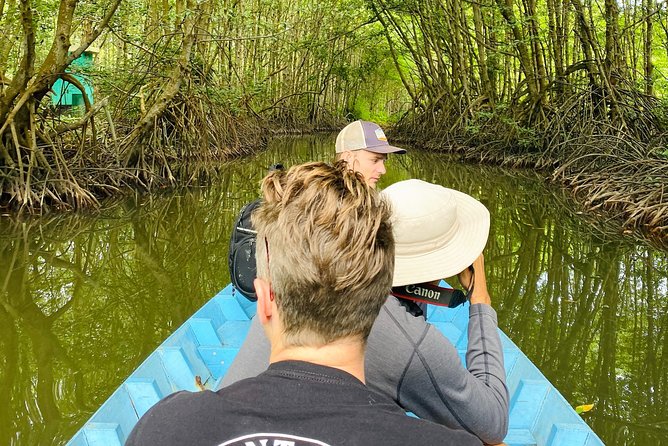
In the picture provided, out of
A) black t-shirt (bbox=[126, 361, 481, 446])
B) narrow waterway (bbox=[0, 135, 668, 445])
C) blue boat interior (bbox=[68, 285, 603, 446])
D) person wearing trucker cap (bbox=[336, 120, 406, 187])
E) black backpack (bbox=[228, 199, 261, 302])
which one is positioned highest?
person wearing trucker cap (bbox=[336, 120, 406, 187])

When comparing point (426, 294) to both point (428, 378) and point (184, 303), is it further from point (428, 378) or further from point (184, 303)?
point (184, 303)

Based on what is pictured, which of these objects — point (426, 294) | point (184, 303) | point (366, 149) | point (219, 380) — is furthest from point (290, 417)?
point (184, 303)

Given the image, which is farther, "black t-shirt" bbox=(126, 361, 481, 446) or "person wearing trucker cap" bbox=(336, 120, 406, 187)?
"person wearing trucker cap" bbox=(336, 120, 406, 187)

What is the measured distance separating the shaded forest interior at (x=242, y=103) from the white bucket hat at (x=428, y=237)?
5763 millimetres

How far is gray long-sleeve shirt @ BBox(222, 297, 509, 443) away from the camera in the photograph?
1275mm

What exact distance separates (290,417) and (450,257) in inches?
29.9

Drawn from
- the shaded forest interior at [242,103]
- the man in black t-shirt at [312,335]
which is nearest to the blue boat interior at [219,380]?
the man in black t-shirt at [312,335]

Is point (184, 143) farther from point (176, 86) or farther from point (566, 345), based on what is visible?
point (566, 345)

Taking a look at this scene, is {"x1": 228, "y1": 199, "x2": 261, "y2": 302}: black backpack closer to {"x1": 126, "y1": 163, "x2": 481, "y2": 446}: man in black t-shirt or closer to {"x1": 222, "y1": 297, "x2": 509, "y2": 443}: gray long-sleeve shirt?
{"x1": 222, "y1": 297, "x2": 509, "y2": 443}: gray long-sleeve shirt

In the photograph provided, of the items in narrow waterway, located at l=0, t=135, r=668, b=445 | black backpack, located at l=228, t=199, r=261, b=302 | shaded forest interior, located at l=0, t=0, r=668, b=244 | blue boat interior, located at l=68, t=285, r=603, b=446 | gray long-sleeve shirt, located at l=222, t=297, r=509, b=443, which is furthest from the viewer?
shaded forest interior, located at l=0, t=0, r=668, b=244

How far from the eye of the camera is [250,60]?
67.2 feet

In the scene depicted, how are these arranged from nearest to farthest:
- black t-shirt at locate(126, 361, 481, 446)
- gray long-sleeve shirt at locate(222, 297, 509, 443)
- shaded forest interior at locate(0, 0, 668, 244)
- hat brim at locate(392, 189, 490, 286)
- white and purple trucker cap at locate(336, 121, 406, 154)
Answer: black t-shirt at locate(126, 361, 481, 446) < gray long-sleeve shirt at locate(222, 297, 509, 443) < hat brim at locate(392, 189, 490, 286) < white and purple trucker cap at locate(336, 121, 406, 154) < shaded forest interior at locate(0, 0, 668, 244)

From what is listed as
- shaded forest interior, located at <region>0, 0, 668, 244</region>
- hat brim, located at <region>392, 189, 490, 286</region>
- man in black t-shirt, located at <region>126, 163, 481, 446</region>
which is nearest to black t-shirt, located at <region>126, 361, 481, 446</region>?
man in black t-shirt, located at <region>126, 163, 481, 446</region>

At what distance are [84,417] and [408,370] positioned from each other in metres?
2.05
